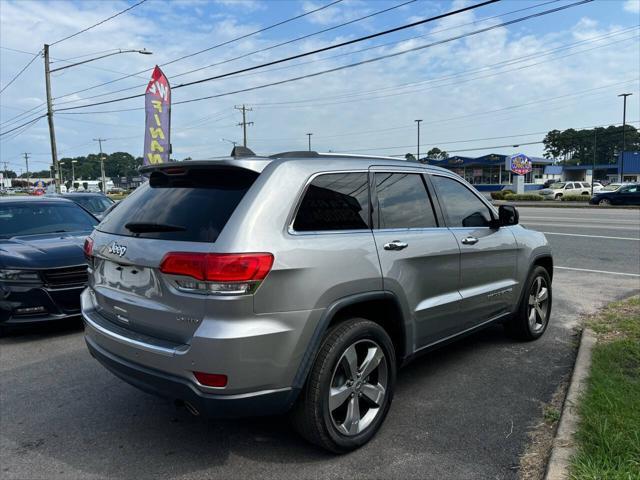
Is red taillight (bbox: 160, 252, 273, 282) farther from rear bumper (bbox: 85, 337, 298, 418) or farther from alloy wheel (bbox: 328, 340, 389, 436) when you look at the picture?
alloy wheel (bbox: 328, 340, 389, 436)

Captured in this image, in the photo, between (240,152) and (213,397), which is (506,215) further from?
(213,397)

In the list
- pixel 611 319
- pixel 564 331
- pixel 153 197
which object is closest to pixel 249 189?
pixel 153 197

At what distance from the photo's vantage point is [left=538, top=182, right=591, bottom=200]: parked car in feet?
150

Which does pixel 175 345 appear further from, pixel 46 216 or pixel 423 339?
pixel 46 216

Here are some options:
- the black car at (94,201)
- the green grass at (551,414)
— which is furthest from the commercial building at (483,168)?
the green grass at (551,414)

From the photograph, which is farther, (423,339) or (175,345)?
(423,339)

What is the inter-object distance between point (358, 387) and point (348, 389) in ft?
0.33

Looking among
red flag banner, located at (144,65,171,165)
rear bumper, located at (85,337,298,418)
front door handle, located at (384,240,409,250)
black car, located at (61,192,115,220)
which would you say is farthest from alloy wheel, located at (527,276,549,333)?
red flag banner, located at (144,65,171,165)

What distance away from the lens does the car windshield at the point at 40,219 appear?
21.1 ft

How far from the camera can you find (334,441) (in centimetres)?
297

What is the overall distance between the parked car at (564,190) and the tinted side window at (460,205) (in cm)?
4446

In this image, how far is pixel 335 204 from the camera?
3.15 metres

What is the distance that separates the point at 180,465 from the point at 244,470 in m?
0.40

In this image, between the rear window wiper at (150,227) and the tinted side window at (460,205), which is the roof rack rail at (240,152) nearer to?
Answer: the rear window wiper at (150,227)
